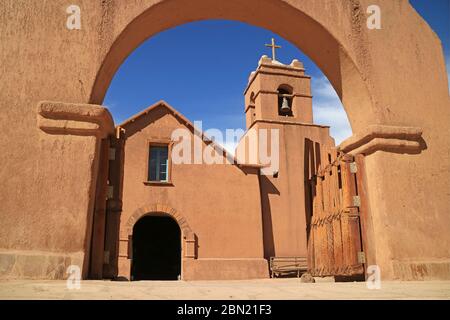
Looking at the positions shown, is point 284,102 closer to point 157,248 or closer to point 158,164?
point 158,164

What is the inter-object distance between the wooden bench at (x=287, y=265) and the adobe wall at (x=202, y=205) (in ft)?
1.62

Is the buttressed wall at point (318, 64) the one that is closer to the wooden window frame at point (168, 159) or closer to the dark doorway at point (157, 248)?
the wooden window frame at point (168, 159)

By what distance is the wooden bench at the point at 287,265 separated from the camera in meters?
14.6

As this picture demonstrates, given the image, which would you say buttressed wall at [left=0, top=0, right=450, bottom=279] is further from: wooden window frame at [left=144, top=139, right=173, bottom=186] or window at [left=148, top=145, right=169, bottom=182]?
window at [left=148, top=145, right=169, bottom=182]

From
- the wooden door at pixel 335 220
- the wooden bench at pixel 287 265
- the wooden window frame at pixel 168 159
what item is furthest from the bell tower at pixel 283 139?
the wooden door at pixel 335 220

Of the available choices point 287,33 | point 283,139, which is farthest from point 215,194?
point 287,33

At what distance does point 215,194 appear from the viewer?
48.4ft

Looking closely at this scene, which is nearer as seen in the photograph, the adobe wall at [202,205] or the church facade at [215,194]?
the adobe wall at [202,205]

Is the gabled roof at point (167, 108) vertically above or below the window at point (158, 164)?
above

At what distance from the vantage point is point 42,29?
378cm
